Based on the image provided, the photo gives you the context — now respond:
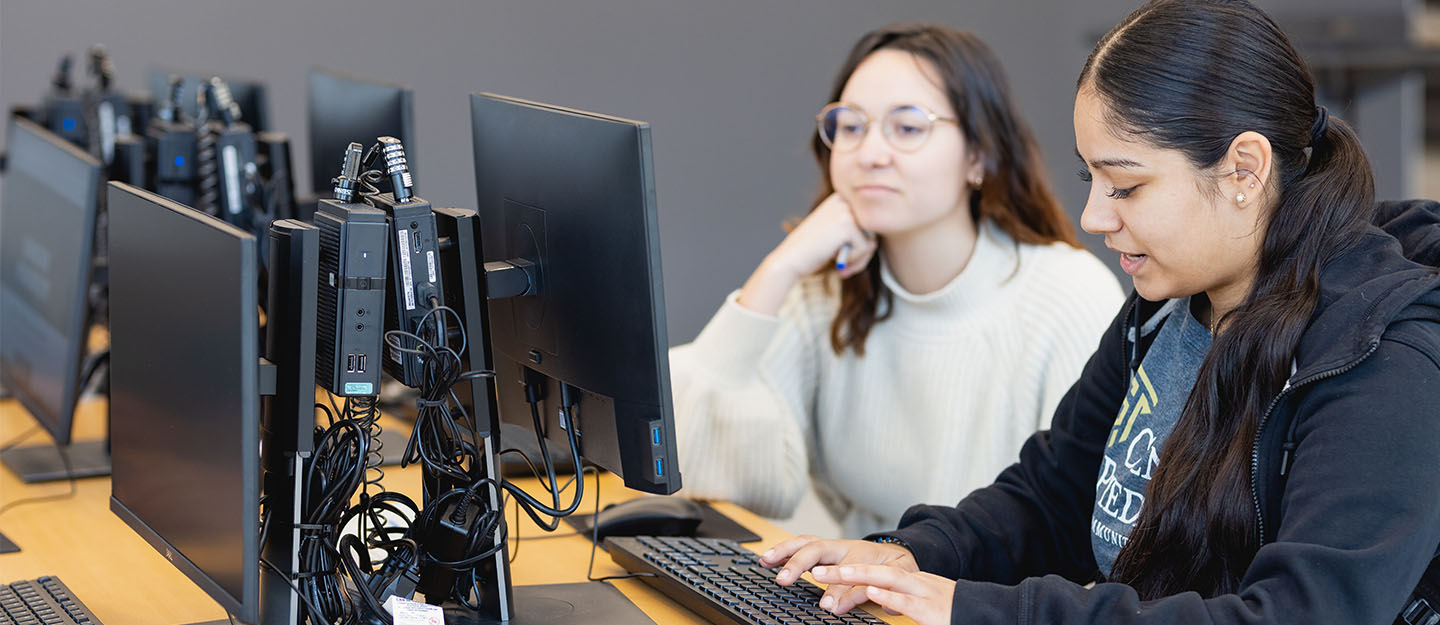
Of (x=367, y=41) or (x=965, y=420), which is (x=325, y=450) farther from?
(x=367, y=41)

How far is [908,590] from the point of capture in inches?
48.5

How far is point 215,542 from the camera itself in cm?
111

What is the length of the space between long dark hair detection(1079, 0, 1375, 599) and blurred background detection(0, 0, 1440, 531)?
8.01 feet

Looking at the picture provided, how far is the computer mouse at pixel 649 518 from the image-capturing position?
1.65m

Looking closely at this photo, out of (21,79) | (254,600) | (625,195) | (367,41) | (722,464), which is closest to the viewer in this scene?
(254,600)

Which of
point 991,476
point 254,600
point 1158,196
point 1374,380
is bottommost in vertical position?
point 991,476

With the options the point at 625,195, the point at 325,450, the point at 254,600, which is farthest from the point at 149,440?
the point at 625,195

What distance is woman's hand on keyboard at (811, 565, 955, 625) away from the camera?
1211 mm

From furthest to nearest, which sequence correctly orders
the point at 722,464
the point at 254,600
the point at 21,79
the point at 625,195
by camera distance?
1. the point at 21,79
2. the point at 722,464
3. the point at 625,195
4. the point at 254,600

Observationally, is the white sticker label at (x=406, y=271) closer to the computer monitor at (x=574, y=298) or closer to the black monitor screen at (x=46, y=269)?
the computer monitor at (x=574, y=298)

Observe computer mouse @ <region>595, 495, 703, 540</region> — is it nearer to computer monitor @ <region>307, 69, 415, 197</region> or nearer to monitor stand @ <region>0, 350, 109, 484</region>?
computer monitor @ <region>307, 69, 415, 197</region>

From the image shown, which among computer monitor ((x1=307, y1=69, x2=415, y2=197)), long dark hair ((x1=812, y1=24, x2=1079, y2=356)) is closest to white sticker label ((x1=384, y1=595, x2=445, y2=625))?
computer monitor ((x1=307, y1=69, x2=415, y2=197))

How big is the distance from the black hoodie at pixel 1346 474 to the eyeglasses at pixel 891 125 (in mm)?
798

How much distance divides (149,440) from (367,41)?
9.79ft
